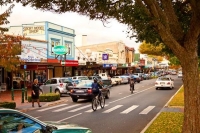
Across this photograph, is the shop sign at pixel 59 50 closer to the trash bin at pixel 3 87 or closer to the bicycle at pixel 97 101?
the trash bin at pixel 3 87

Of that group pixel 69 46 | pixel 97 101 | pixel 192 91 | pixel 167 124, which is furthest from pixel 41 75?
pixel 192 91

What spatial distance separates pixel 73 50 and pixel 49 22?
7.84 metres

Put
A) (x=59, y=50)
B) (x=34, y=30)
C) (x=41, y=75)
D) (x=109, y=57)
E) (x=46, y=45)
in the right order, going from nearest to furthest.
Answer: (x=59, y=50) < (x=46, y=45) < (x=34, y=30) < (x=41, y=75) < (x=109, y=57)

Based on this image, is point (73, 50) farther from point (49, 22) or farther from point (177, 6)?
point (177, 6)

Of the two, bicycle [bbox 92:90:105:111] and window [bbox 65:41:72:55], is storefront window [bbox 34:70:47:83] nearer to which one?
window [bbox 65:41:72:55]

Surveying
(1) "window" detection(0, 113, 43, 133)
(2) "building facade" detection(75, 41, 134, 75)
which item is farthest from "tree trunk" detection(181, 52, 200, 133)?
(2) "building facade" detection(75, 41, 134, 75)

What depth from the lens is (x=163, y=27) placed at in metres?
8.07

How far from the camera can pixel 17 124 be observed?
5.19 m

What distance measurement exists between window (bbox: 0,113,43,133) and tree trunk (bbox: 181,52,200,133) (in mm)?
4415

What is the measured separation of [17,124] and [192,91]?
4925mm

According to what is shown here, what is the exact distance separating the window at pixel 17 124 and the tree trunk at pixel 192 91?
4.42 metres

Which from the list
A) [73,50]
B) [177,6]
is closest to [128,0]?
[177,6]

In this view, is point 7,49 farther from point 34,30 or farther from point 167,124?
point 34,30

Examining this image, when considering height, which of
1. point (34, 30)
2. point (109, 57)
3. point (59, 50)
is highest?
point (34, 30)
